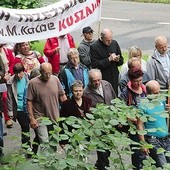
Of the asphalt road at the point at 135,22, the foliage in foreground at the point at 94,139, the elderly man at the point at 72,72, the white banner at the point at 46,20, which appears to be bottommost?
the asphalt road at the point at 135,22

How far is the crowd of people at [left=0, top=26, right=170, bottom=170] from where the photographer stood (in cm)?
810

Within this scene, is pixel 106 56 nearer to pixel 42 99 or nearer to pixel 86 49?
pixel 86 49

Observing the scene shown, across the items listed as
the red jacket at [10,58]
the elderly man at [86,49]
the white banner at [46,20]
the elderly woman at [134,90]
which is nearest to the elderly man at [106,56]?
the elderly man at [86,49]

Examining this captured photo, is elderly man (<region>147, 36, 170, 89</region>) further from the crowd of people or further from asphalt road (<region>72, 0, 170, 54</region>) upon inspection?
asphalt road (<region>72, 0, 170, 54</region>)

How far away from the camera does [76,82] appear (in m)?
8.22

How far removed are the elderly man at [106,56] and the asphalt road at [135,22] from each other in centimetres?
643

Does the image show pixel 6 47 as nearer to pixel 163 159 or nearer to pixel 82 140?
pixel 163 159

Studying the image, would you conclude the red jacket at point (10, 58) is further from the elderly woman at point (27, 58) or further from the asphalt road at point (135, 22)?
the asphalt road at point (135, 22)

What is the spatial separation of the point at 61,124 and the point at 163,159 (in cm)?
295

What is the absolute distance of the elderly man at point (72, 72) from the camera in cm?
948

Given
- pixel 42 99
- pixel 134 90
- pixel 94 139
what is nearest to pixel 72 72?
pixel 42 99

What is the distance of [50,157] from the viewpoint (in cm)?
435

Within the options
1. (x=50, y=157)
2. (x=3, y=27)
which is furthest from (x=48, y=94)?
(x=50, y=157)

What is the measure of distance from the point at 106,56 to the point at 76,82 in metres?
2.13
